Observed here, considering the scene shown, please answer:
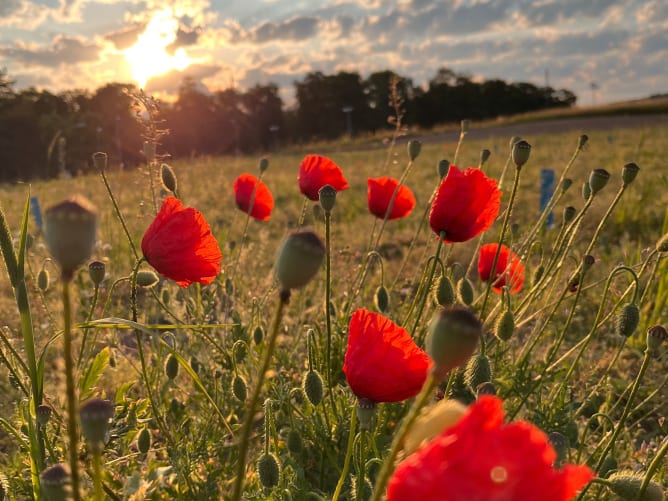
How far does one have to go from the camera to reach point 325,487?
5.43ft

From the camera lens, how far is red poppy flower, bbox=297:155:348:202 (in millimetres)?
1896

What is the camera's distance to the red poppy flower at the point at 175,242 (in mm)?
1174

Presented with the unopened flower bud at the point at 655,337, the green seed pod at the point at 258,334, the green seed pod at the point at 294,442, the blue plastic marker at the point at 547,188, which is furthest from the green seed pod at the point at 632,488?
the blue plastic marker at the point at 547,188

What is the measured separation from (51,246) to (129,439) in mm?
1298

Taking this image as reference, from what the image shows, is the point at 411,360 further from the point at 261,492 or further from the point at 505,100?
the point at 505,100

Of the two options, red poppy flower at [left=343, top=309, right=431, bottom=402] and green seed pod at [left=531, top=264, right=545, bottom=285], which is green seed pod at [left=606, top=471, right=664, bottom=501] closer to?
red poppy flower at [left=343, top=309, right=431, bottom=402]

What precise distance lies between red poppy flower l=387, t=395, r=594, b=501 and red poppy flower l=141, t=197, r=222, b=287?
2.79 ft

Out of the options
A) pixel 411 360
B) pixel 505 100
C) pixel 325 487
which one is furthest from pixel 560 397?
pixel 505 100

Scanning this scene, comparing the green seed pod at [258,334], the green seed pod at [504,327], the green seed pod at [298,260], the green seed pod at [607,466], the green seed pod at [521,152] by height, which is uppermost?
the green seed pod at [521,152]

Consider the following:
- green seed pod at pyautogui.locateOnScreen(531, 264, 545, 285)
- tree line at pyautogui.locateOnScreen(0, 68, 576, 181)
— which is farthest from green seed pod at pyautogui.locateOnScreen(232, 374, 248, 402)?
tree line at pyautogui.locateOnScreen(0, 68, 576, 181)

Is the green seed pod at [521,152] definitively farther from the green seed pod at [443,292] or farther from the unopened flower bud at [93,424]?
the unopened flower bud at [93,424]

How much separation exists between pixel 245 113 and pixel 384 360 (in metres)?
42.0

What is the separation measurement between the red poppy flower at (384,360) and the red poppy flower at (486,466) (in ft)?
1.52

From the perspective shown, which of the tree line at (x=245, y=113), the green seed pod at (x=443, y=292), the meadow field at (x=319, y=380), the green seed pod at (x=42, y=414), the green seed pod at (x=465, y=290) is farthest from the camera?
the tree line at (x=245, y=113)
